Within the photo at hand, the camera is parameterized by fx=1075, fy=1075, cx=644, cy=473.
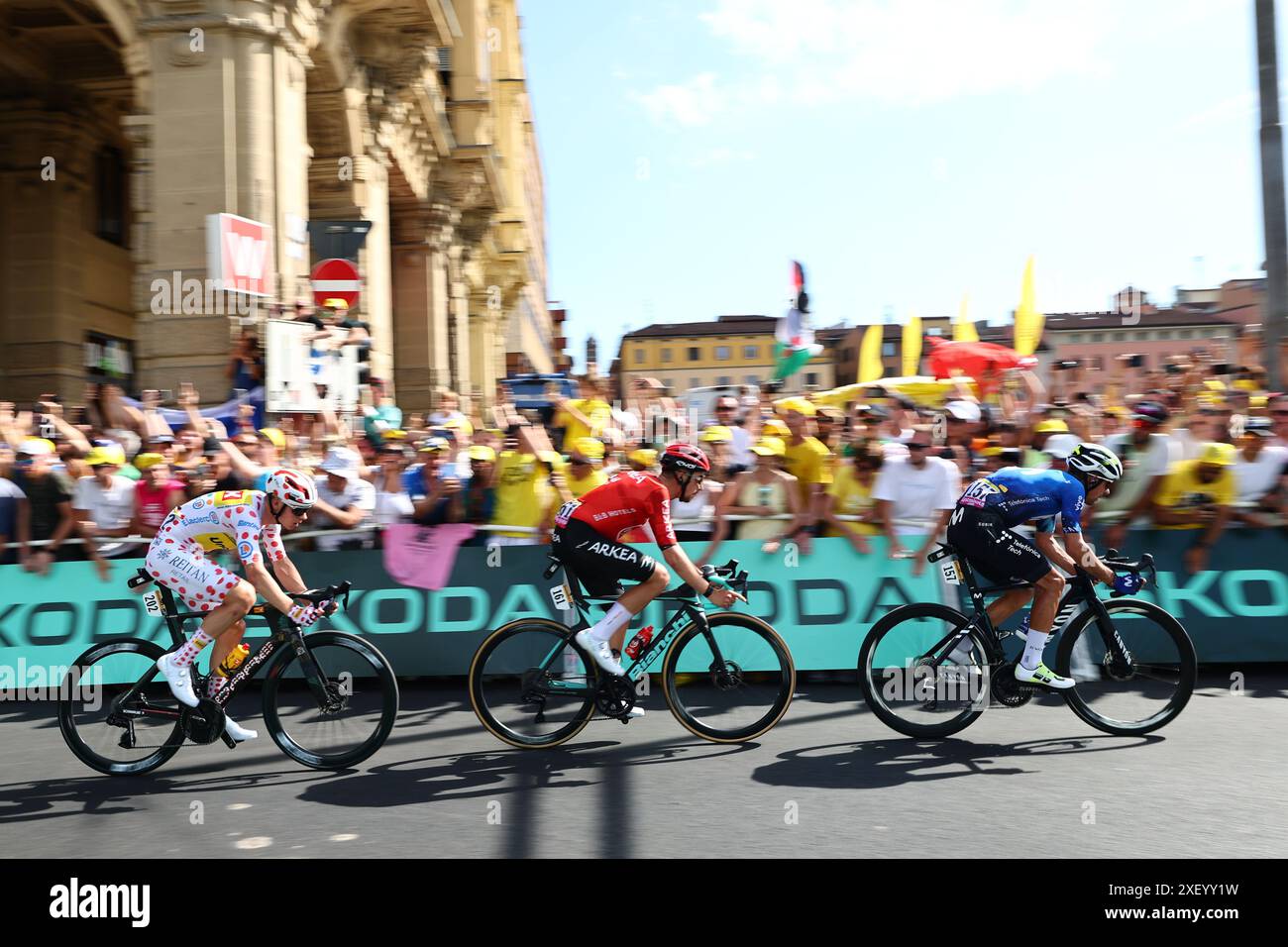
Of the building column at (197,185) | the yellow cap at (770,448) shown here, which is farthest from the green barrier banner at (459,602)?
the building column at (197,185)

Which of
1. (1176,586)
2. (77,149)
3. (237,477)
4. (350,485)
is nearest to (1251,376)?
(1176,586)

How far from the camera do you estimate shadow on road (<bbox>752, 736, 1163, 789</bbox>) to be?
211 inches

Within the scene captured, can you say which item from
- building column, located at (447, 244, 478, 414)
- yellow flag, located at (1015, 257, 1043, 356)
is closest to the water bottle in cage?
yellow flag, located at (1015, 257, 1043, 356)

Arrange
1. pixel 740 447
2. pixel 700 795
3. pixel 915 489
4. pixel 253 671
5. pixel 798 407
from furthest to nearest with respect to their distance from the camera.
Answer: pixel 740 447, pixel 798 407, pixel 915 489, pixel 253 671, pixel 700 795

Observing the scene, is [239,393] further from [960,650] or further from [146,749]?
[960,650]

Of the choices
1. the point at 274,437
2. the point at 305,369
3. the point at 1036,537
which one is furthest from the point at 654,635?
the point at 305,369

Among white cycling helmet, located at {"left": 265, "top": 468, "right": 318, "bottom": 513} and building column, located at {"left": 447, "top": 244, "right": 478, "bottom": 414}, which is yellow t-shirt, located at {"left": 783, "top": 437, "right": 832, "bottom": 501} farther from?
building column, located at {"left": 447, "top": 244, "right": 478, "bottom": 414}

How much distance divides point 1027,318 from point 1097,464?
46.9 ft

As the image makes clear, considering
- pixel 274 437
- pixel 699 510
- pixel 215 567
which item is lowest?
pixel 215 567

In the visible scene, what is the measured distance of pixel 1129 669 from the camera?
237 inches

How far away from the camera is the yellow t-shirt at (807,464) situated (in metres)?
8.52

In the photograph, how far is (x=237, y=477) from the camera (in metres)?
8.21

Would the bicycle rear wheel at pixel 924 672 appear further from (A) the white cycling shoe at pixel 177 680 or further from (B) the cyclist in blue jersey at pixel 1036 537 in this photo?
(A) the white cycling shoe at pixel 177 680

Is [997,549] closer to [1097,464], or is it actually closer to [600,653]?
[1097,464]
